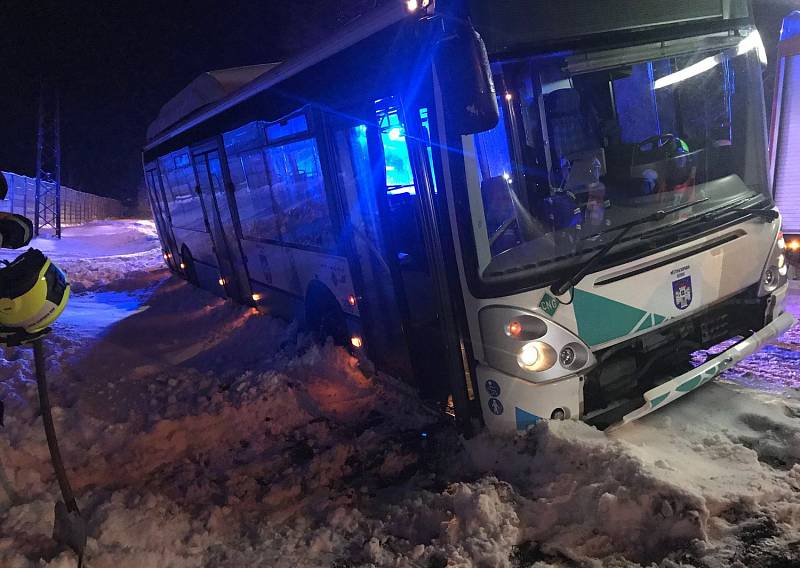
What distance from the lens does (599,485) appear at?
3197 millimetres

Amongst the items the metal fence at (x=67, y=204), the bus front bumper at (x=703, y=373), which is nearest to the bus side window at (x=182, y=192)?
the bus front bumper at (x=703, y=373)

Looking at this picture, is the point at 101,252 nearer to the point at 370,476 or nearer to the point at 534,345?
the point at 370,476

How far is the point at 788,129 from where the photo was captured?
24.7 ft

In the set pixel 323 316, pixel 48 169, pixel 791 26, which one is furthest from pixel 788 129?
pixel 48 169

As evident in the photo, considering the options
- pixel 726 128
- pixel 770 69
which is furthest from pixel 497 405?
pixel 770 69

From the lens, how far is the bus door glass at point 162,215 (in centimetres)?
1245

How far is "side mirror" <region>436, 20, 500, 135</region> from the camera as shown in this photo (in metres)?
3.01

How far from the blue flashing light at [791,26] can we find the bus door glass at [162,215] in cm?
1155

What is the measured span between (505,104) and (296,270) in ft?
12.5

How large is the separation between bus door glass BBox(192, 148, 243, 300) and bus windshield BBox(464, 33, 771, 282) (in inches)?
215

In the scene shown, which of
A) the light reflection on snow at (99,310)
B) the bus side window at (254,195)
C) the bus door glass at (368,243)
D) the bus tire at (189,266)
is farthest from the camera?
the bus tire at (189,266)

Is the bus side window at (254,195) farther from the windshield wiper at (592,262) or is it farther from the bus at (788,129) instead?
the bus at (788,129)

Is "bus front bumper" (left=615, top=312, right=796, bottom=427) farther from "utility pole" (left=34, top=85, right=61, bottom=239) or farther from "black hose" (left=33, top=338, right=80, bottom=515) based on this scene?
"utility pole" (left=34, top=85, right=61, bottom=239)

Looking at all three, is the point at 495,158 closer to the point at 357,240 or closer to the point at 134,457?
the point at 357,240
